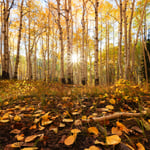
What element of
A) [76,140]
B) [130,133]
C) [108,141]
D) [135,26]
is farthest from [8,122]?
[135,26]

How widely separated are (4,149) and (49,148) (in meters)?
0.39

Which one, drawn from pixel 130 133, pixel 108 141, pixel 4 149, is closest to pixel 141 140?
pixel 130 133

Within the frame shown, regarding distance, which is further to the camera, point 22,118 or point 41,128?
point 22,118

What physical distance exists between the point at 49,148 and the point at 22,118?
31.0 inches

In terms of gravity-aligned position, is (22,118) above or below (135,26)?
below

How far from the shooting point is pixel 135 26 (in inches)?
400

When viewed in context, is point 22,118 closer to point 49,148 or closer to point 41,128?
point 41,128

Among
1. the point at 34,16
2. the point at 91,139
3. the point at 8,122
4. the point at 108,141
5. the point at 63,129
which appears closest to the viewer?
the point at 108,141

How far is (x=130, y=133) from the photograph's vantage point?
890 mm

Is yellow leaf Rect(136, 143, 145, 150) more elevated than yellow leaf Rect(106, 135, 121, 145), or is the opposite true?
yellow leaf Rect(106, 135, 121, 145)

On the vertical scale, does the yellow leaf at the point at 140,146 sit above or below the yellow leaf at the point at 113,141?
below

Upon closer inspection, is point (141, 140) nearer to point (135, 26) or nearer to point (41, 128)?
point (41, 128)

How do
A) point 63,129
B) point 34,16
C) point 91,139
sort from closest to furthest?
point 91,139
point 63,129
point 34,16

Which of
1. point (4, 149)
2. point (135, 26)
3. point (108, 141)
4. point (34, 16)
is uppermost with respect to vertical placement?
point (34, 16)
